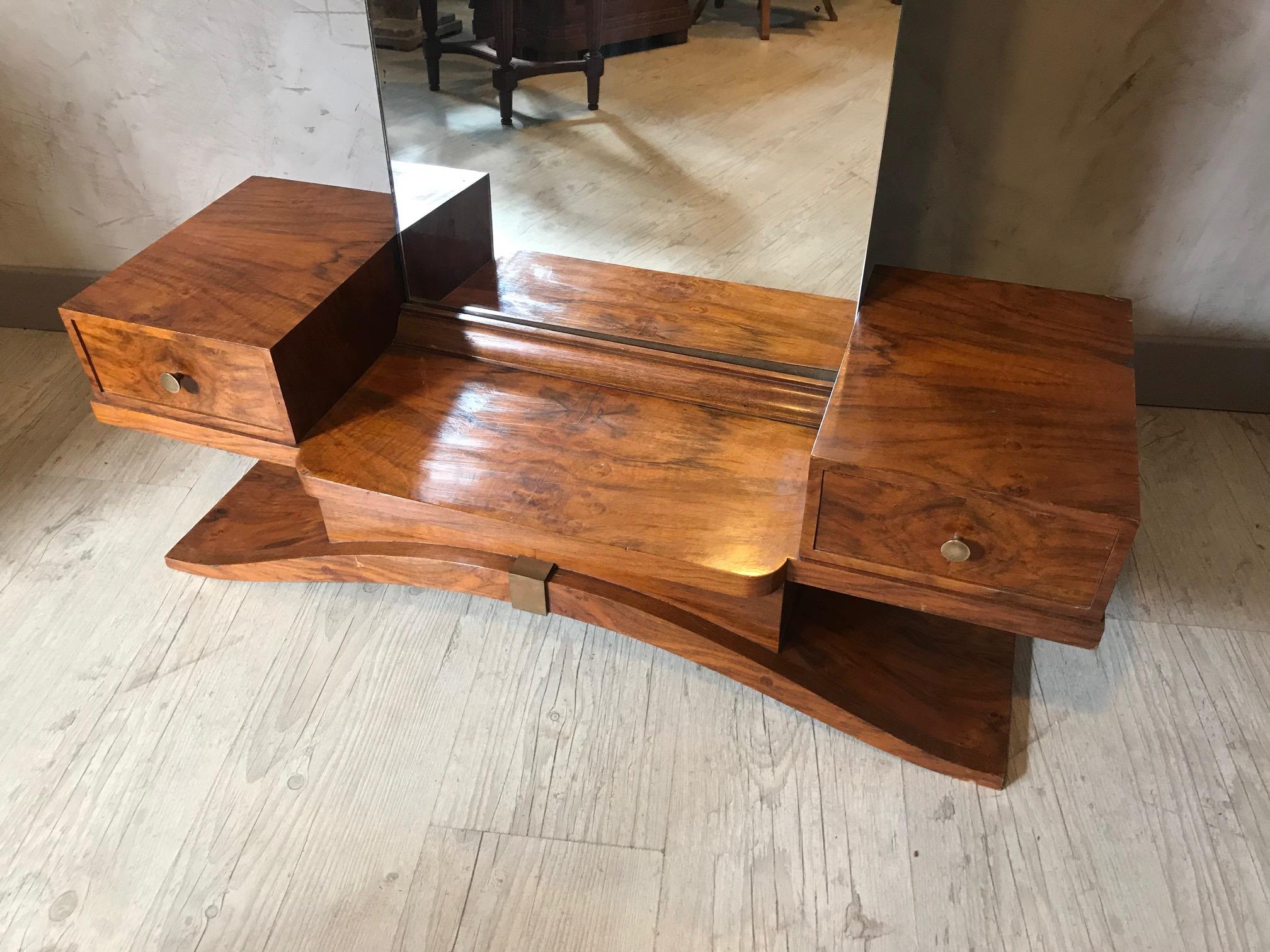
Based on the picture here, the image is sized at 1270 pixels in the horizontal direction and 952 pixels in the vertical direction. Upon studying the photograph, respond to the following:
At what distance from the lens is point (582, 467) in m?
1.05

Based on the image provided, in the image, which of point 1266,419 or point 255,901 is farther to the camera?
point 1266,419

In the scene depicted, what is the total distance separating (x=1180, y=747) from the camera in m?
1.07

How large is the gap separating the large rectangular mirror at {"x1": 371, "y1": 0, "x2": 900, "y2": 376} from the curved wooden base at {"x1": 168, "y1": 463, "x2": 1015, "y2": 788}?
0.32m

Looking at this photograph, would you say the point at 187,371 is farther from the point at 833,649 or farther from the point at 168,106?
the point at 833,649

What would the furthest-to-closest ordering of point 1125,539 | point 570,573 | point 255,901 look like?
point 570,573 → point 255,901 → point 1125,539

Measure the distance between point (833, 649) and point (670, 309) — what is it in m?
0.46

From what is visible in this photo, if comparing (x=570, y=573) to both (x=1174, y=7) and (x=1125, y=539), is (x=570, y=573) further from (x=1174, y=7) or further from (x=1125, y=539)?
(x=1174, y=7)

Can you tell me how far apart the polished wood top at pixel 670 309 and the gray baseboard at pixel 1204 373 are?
24.5 inches

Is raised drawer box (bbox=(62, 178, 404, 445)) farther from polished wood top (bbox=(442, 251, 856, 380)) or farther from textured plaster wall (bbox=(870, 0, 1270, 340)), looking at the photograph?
textured plaster wall (bbox=(870, 0, 1270, 340))

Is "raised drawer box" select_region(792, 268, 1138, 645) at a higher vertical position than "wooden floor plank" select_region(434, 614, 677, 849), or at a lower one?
higher

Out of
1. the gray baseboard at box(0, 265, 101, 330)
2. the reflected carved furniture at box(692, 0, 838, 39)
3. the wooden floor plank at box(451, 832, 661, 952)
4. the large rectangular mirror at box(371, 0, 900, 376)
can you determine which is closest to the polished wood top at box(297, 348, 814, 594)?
the large rectangular mirror at box(371, 0, 900, 376)

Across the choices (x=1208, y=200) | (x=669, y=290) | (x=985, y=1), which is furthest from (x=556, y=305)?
(x=1208, y=200)

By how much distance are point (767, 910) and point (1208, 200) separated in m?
1.09

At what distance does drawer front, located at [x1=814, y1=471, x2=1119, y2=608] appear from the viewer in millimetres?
861
